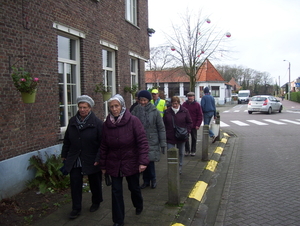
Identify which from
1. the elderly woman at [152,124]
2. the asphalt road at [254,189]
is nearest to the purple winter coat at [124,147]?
the elderly woman at [152,124]

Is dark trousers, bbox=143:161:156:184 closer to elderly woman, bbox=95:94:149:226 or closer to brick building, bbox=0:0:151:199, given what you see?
elderly woman, bbox=95:94:149:226

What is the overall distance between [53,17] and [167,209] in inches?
193

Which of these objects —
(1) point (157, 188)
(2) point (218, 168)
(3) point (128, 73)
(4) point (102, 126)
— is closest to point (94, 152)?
(4) point (102, 126)

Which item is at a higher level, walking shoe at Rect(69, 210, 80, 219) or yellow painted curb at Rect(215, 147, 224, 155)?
walking shoe at Rect(69, 210, 80, 219)

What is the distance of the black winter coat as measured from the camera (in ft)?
13.7

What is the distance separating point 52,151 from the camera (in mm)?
6328

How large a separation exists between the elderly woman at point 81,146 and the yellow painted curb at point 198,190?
1924mm

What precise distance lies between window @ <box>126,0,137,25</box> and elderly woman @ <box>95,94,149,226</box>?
8.58 meters

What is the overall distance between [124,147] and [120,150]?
0.07 m

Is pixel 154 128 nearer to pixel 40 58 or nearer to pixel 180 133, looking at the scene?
pixel 180 133

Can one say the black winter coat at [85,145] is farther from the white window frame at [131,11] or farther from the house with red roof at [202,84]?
the house with red roof at [202,84]

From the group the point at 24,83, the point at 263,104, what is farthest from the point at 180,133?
the point at 263,104

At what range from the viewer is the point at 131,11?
1216cm

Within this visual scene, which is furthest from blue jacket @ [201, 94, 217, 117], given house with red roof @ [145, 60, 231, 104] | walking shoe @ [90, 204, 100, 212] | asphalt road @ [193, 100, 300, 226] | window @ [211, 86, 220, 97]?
window @ [211, 86, 220, 97]
